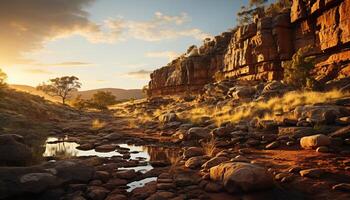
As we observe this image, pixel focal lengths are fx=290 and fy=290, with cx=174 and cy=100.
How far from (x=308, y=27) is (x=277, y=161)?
71.0 feet

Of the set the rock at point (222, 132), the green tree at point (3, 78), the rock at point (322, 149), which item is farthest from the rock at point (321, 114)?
the green tree at point (3, 78)

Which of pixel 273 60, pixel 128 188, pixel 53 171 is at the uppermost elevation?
pixel 273 60

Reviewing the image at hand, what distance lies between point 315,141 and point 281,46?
A: 21.5 m

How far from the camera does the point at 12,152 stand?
8.05 meters

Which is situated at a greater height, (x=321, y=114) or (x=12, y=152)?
(x=321, y=114)

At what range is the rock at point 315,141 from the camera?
9.20 metres

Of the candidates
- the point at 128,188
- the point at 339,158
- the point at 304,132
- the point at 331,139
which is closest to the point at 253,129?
the point at 304,132

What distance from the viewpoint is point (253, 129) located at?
43.4 ft

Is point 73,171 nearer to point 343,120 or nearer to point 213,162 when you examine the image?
point 213,162

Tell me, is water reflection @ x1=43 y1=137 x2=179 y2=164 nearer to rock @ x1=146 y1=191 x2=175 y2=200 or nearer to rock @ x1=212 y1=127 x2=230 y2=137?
rock @ x1=212 y1=127 x2=230 y2=137

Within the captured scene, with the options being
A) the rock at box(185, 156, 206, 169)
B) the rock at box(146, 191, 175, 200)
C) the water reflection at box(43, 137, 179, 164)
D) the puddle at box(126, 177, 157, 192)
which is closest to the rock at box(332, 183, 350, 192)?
the rock at box(146, 191, 175, 200)

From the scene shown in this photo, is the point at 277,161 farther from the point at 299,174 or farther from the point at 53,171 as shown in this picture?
the point at 53,171

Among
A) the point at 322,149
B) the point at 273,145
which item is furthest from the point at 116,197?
the point at 273,145

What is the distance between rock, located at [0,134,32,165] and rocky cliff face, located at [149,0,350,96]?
66.0 feet
